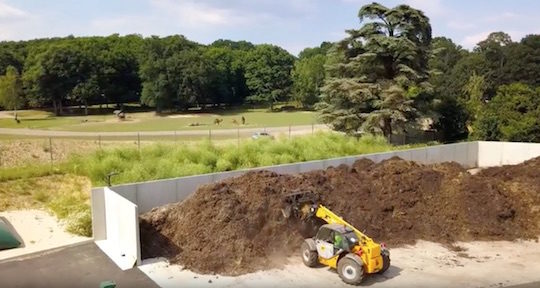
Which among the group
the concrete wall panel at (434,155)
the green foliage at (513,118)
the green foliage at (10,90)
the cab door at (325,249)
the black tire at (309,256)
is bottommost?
the black tire at (309,256)

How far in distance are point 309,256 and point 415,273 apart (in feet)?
9.63

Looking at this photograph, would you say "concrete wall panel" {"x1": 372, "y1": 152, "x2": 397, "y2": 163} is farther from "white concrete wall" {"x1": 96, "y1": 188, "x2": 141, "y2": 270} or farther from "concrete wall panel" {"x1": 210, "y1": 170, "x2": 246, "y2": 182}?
"white concrete wall" {"x1": 96, "y1": 188, "x2": 141, "y2": 270}

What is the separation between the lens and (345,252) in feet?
39.6

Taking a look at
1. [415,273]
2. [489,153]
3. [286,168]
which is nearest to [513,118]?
[489,153]

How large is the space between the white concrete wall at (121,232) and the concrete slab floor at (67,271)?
0.29 meters

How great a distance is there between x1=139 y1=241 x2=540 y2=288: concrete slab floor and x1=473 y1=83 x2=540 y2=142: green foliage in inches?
845

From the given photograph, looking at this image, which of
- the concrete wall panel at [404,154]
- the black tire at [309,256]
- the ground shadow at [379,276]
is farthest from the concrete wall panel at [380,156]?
the black tire at [309,256]

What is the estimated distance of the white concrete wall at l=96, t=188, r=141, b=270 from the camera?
509 inches

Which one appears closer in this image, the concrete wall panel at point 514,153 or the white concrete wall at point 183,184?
the white concrete wall at point 183,184

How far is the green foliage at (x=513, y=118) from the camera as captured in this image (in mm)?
33875

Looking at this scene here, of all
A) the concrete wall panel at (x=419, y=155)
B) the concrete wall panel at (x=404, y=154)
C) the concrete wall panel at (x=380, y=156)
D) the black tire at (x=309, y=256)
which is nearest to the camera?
the black tire at (x=309, y=256)

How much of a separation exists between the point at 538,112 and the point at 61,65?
61322 millimetres

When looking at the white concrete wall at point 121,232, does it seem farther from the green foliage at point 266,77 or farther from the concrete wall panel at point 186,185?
the green foliage at point 266,77

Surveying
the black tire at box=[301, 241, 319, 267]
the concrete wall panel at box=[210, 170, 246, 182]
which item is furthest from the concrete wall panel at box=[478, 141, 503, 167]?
the black tire at box=[301, 241, 319, 267]
